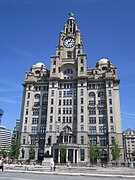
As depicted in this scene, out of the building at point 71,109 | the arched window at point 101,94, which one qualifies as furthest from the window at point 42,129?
the arched window at point 101,94

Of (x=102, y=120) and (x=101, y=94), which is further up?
(x=101, y=94)

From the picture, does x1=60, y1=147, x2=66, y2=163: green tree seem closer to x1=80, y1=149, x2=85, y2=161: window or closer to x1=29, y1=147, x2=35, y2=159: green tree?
x1=80, y1=149, x2=85, y2=161: window

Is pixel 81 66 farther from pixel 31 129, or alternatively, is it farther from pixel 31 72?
pixel 31 129

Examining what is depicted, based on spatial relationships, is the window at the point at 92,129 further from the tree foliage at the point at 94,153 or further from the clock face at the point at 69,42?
the clock face at the point at 69,42

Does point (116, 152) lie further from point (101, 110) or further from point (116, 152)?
point (101, 110)

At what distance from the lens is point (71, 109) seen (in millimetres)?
85125

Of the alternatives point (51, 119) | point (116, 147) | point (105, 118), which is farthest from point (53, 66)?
point (116, 147)

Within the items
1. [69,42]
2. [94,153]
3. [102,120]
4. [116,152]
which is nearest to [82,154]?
[94,153]

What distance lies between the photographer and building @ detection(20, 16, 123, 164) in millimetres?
77562

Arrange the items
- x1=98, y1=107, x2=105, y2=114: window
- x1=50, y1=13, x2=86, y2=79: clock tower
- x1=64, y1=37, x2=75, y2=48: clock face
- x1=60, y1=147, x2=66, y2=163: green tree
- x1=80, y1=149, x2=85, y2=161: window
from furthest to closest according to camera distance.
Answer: x1=64, y1=37, x2=75, y2=48: clock face, x1=50, y1=13, x2=86, y2=79: clock tower, x1=98, y1=107, x2=105, y2=114: window, x1=80, y1=149, x2=85, y2=161: window, x1=60, y1=147, x2=66, y2=163: green tree

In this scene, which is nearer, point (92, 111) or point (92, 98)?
point (92, 111)

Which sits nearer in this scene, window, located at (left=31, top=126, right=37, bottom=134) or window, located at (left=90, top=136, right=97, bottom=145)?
window, located at (left=90, top=136, right=97, bottom=145)

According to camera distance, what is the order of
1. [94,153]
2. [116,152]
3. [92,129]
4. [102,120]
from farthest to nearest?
[102,120] → [92,129] → [94,153] → [116,152]

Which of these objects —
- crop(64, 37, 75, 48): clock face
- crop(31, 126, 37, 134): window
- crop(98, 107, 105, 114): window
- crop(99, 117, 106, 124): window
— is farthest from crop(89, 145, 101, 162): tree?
crop(64, 37, 75, 48): clock face
